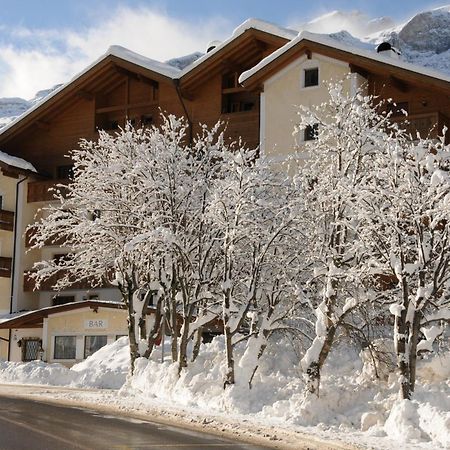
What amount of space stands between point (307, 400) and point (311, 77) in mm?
18245

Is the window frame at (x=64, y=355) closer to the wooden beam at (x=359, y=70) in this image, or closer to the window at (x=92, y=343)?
the window at (x=92, y=343)

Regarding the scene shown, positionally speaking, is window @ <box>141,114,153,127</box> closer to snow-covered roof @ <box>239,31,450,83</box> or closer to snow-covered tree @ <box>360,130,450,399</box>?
snow-covered roof @ <box>239,31,450,83</box>

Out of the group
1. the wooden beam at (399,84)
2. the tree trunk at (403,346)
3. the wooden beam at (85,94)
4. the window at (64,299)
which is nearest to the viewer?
the tree trunk at (403,346)

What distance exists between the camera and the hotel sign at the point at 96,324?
3319 centimetres

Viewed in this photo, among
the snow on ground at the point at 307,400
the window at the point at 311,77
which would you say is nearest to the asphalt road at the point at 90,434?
the snow on ground at the point at 307,400

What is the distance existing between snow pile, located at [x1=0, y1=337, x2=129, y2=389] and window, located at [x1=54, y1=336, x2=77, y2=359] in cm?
523

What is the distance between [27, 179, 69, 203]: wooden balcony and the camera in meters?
38.7

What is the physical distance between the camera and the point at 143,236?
18.9 m

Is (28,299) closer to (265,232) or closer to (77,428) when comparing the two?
(265,232)

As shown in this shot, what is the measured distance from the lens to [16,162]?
1531 inches

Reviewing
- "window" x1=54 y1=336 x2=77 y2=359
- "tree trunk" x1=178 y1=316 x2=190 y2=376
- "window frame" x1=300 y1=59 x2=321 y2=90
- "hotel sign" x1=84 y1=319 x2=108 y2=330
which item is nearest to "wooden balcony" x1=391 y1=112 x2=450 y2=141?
"window frame" x1=300 y1=59 x2=321 y2=90

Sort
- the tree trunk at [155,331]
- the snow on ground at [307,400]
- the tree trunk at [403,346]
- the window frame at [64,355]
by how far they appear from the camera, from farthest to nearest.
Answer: the window frame at [64,355]
the tree trunk at [155,331]
the tree trunk at [403,346]
the snow on ground at [307,400]

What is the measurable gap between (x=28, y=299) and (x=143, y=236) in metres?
22.4

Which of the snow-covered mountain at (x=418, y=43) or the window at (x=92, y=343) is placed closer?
the window at (x=92, y=343)
